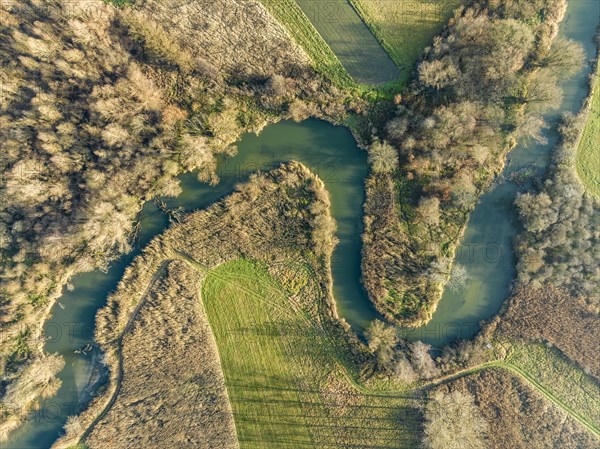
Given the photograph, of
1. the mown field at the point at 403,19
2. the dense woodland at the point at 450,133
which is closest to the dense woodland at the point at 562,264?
the dense woodland at the point at 450,133

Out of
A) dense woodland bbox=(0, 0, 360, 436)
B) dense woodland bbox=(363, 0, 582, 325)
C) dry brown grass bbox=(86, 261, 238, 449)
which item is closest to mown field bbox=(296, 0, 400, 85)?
dense woodland bbox=(0, 0, 360, 436)

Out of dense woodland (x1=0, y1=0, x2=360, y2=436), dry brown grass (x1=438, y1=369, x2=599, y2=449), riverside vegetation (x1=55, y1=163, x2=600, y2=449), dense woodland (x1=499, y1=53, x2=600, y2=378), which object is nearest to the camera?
dense woodland (x1=0, y1=0, x2=360, y2=436)

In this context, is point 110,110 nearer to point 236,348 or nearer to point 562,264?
point 236,348

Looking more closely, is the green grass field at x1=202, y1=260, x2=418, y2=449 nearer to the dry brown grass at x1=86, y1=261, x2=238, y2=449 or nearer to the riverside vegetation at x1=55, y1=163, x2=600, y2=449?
the riverside vegetation at x1=55, y1=163, x2=600, y2=449

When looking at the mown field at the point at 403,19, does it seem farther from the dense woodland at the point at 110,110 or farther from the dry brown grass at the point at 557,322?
the dry brown grass at the point at 557,322

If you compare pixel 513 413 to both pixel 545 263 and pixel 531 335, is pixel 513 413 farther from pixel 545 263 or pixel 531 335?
pixel 545 263

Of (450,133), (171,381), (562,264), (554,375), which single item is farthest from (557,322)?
(171,381)
